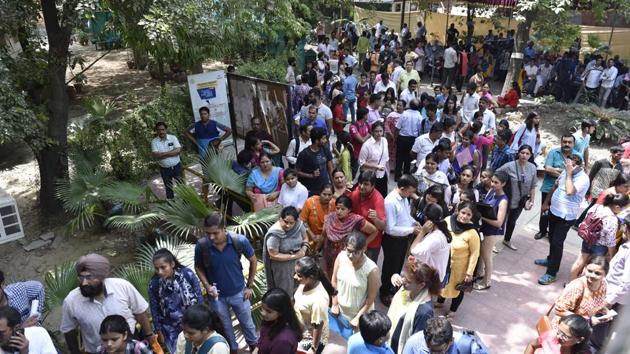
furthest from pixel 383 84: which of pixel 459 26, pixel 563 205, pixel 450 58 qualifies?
pixel 459 26

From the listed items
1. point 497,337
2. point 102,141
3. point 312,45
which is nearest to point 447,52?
point 312,45

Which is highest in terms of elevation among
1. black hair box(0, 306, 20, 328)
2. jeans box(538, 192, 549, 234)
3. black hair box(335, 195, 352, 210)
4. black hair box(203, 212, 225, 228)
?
black hair box(203, 212, 225, 228)

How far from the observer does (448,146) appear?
6281 millimetres

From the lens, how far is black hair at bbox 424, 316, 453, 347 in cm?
315

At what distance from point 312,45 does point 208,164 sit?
54.1ft

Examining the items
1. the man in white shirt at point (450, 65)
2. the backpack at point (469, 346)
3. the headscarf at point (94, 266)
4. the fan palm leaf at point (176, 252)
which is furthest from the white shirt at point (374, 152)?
the man in white shirt at point (450, 65)

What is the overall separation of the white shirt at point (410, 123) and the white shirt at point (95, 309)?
17.7 ft

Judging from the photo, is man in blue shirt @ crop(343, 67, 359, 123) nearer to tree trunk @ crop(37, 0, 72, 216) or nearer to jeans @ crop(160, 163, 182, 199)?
jeans @ crop(160, 163, 182, 199)

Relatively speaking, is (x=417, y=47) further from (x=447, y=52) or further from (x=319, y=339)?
(x=319, y=339)

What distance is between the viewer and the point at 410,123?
812 centimetres

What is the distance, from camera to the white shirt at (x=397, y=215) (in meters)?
5.06

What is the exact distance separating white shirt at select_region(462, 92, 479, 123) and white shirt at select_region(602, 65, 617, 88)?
5554mm

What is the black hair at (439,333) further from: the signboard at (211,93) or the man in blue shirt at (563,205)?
the signboard at (211,93)

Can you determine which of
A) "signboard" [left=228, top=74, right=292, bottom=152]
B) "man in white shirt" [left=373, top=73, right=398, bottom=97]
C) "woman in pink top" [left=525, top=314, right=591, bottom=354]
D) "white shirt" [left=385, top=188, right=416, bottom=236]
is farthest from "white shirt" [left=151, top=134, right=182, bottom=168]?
"woman in pink top" [left=525, top=314, right=591, bottom=354]
